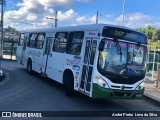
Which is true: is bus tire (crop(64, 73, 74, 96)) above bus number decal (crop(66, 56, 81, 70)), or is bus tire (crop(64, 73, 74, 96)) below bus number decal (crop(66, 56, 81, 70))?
below

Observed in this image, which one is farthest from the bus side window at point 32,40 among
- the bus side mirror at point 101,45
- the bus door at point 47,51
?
the bus side mirror at point 101,45

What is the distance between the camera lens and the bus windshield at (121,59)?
11.0 meters

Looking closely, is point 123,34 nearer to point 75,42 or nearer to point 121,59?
point 121,59

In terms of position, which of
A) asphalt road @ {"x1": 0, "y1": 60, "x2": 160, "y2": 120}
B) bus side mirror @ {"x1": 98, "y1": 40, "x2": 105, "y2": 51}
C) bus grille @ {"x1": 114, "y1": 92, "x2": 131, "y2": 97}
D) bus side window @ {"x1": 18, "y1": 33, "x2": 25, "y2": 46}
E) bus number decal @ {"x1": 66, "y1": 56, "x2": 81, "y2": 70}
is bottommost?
asphalt road @ {"x1": 0, "y1": 60, "x2": 160, "y2": 120}

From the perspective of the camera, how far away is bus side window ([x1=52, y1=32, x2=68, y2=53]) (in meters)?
14.4

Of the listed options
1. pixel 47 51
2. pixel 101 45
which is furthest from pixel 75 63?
pixel 47 51

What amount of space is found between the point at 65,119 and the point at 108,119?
1.33 meters

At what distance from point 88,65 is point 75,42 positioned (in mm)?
1975

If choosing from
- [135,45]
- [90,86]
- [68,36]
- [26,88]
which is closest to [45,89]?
[26,88]

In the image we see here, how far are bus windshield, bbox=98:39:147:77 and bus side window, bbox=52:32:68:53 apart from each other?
365 cm

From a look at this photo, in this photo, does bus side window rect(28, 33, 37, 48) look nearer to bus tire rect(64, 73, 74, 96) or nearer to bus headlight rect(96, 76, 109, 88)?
bus tire rect(64, 73, 74, 96)

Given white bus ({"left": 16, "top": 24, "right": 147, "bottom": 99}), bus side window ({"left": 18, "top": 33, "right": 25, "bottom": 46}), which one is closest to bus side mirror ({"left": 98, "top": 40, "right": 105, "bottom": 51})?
white bus ({"left": 16, "top": 24, "right": 147, "bottom": 99})

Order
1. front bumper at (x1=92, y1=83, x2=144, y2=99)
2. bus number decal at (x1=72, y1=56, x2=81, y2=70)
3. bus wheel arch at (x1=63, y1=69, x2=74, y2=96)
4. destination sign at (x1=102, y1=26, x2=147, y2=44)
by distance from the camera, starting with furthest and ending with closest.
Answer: bus wheel arch at (x1=63, y1=69, x2=74, y2=96) → bus number decal at (x1=72, y1=56, x2=81, y2=70) → destination sign at (x1=102, y1=26, x2=147, y2=44) → front bumper at (x1=92, y1=83, x2=144, y2=99)

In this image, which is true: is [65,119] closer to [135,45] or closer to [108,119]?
[108,119]
